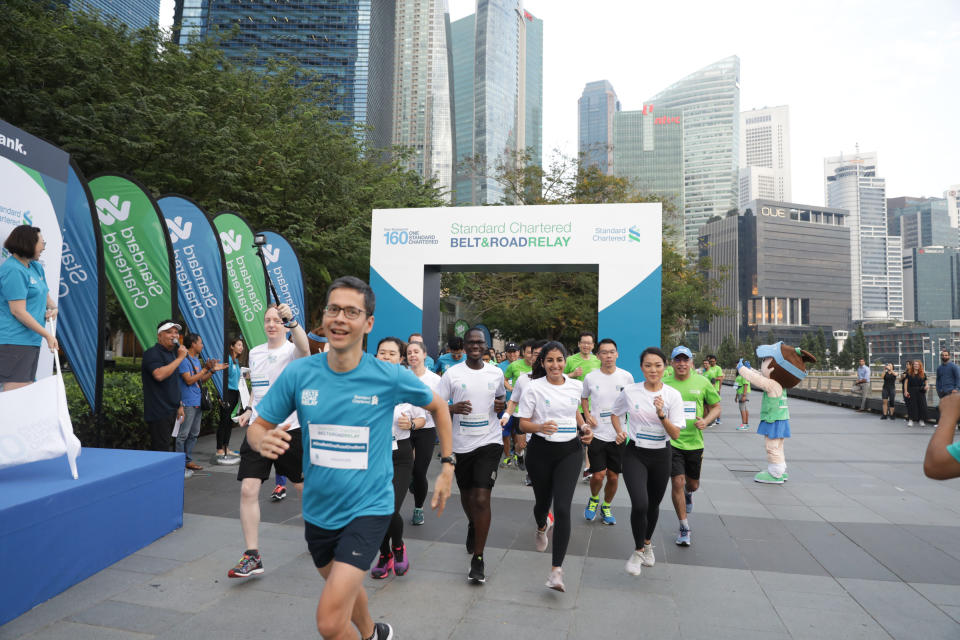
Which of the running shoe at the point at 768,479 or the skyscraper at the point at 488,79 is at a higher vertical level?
the skyscraper at the point at 488,79

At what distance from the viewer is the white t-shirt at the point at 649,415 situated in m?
4.76

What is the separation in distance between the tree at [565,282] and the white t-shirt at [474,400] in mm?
15936

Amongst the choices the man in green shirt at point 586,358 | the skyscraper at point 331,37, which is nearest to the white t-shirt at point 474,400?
the man in green shirt at point 586,358

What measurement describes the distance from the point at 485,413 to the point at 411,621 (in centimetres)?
162

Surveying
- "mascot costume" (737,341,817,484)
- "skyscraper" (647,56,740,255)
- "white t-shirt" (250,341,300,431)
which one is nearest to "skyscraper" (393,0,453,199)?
"skyscraper" (647,56,740,255)

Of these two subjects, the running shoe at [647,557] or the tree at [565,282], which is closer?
the running shoe at [647,557]

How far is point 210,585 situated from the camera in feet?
13.1

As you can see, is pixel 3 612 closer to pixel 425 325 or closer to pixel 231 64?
pixel 425 325

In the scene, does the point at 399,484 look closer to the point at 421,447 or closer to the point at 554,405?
the point at 421,447

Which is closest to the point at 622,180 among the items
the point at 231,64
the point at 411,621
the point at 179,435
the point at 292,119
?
the point at 292,119

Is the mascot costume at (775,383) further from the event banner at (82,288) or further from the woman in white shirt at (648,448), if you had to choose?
the event banner at (82,288)

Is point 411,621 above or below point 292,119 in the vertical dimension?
below

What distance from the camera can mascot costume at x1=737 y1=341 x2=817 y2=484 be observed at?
6695 mm

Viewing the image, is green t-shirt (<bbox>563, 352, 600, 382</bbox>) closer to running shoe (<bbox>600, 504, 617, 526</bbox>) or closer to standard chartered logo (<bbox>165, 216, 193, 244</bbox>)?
running shoe (<bbox>600, 504, 617, 526</bbox>)
